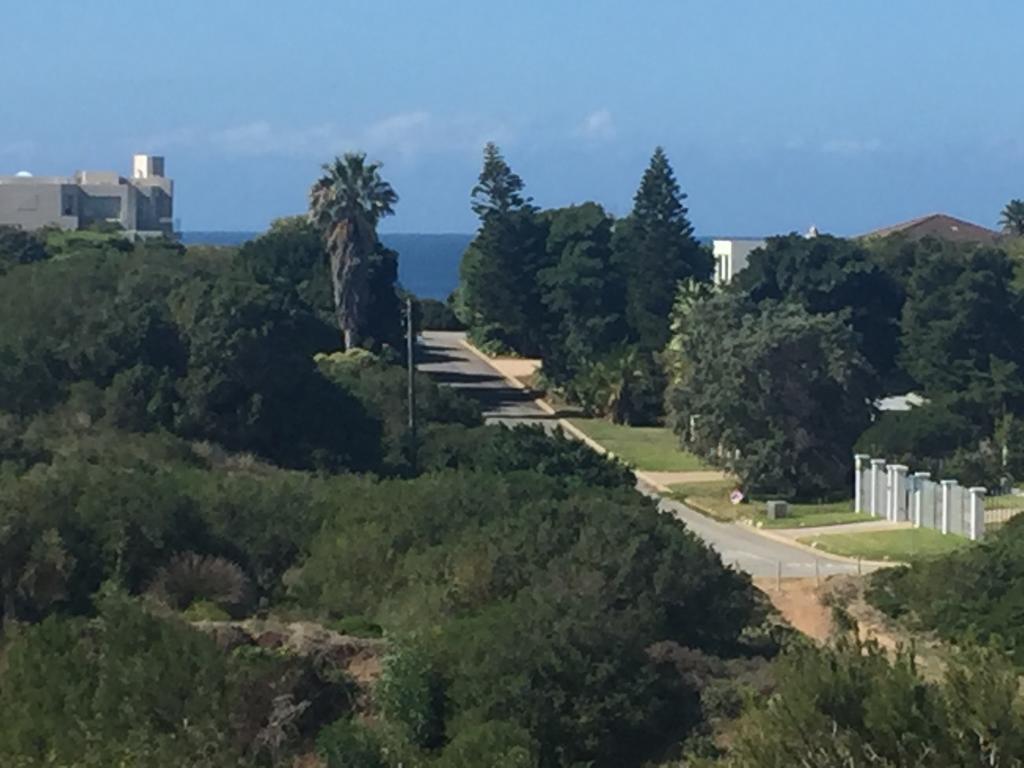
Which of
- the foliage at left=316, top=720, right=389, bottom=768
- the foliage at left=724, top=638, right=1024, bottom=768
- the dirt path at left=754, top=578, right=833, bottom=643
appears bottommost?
the dirt path at left=754, top=578, right=833, bottom=643

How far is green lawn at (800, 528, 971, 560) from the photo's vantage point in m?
39.1

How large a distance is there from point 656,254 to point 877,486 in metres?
22.8

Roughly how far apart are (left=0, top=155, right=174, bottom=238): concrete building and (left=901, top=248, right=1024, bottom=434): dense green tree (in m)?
51.2

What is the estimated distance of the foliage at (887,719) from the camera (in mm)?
14867

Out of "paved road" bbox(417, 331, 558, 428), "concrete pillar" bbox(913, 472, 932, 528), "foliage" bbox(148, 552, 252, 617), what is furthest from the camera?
"paved road" bbox(417, 331, 558, 428)

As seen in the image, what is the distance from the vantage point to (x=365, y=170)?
62969mm

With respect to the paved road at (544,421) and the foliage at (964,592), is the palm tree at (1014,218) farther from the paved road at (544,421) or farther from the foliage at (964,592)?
the foliage at (964,592)

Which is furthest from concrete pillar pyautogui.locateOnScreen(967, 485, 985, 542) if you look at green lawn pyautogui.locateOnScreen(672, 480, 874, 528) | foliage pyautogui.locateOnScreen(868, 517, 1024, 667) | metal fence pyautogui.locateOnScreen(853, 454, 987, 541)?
foliage pyautogui.locateOnScreen(868, 517, 1024, 667)

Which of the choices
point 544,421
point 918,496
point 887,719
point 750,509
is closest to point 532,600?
point 887,719

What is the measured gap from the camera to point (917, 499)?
140ft

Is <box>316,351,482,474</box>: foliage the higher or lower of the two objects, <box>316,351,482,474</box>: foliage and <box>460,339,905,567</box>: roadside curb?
the higher

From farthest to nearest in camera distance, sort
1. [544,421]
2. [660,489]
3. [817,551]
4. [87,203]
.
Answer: [87,203] → [544,421] → [660,489] → [817,551]

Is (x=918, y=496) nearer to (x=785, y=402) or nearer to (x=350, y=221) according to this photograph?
(x=785, y=402)

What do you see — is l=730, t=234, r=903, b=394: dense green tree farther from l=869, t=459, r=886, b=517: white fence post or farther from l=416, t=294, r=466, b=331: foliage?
l=416, t=294, r=466, b=331: foliage
